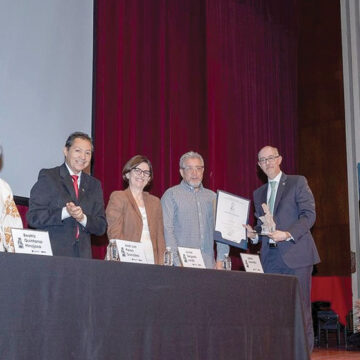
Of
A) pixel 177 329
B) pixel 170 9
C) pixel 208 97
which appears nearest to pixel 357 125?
pixel 208 97

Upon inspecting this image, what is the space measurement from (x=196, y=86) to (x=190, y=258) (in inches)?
153

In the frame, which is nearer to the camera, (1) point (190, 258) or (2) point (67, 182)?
(1) point (190, 258)

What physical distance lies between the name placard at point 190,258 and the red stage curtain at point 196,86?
2.60 m

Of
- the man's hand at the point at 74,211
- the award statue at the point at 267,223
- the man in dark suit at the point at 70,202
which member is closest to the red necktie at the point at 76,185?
the man in dark suit at the point at 70,202

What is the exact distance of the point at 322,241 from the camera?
789 centimetres

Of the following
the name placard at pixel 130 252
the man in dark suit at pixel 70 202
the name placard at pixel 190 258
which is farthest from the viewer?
the man in dark suit at pixel 70 202

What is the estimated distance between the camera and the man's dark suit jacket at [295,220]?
367cm

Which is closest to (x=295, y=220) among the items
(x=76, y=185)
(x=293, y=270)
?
(x=293, y=270)

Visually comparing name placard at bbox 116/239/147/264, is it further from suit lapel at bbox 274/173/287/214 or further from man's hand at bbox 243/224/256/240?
suit lapel at bbox 274/173/287/214

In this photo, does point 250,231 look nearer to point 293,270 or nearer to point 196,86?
point 293,270

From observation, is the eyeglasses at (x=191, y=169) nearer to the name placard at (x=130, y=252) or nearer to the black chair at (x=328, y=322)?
the name placard at (x=130, y=252)

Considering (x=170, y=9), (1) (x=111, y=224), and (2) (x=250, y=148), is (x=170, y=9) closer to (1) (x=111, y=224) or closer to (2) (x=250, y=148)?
(2) (x=250, y=148)

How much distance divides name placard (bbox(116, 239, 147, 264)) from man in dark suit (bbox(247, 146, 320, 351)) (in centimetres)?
113

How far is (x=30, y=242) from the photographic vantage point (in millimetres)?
2137
